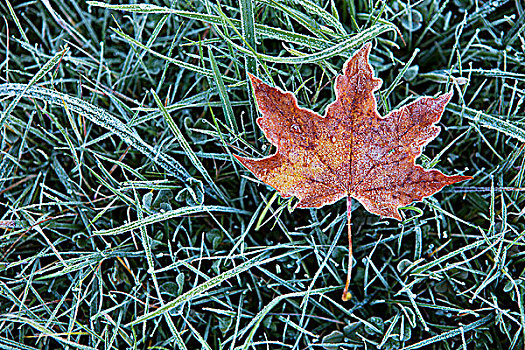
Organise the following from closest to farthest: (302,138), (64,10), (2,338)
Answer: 1. (302,138)
2. (2,338)
3. (64,10)

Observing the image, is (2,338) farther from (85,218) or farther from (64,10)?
(64,10)

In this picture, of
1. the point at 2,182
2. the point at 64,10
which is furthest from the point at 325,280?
the point at 64,10

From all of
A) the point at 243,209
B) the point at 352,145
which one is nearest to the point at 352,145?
the point at 352,145

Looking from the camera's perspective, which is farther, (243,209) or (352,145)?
(243,209)

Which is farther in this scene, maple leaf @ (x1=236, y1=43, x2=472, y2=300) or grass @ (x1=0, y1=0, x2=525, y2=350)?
grass @ (x1=0, y1=0, x2=525, y2=350)

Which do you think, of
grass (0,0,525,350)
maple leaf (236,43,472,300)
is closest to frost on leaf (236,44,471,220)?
maple leaf (236,43,472,300)

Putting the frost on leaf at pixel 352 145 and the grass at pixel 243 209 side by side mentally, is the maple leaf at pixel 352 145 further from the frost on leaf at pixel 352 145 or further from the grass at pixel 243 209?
the grass at pixel 243 209

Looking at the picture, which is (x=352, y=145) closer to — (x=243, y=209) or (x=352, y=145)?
(x=352, y=145)

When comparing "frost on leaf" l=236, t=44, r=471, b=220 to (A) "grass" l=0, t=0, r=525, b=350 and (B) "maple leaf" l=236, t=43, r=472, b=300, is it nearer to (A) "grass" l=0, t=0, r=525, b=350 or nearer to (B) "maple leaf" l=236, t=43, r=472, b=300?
(B) "maple leaf" l=236, t=43, r=472, b=300
